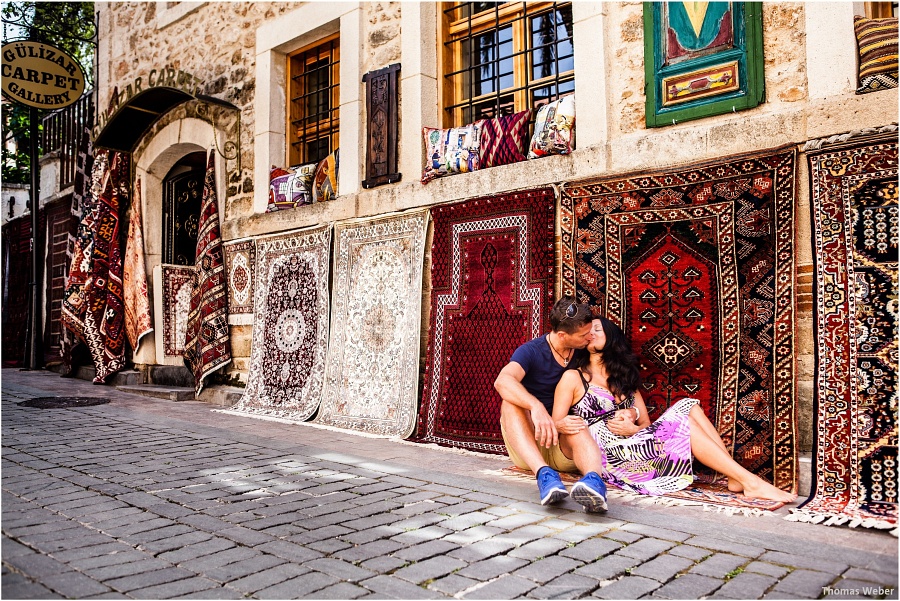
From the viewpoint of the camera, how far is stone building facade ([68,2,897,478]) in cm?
388

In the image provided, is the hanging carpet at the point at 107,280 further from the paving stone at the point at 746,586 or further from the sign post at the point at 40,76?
the paving stone at the point at 746,586

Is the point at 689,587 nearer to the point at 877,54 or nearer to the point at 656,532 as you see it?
the point at 656,532

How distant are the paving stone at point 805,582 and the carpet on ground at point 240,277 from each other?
20.7 ft

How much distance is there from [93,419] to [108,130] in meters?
4.80

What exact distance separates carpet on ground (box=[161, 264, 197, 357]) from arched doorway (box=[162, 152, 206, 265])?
0.78 metres

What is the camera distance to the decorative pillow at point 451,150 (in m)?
5.62

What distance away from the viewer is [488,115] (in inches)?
239

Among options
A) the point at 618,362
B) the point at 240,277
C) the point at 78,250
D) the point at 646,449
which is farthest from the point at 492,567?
→ the point at 78,250

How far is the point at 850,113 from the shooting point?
3.73 m

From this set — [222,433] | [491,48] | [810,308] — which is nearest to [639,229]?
[810,308]

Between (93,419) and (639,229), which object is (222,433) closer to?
(93,419)

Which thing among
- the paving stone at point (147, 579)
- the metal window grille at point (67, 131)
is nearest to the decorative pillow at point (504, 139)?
the paving stone at point (147, 579)

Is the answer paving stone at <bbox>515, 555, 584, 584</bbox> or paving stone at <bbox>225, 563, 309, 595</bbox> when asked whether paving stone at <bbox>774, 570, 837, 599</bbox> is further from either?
paving stone at <bbox>225, 563, 309, 595</bbox>

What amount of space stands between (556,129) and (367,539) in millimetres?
3470
